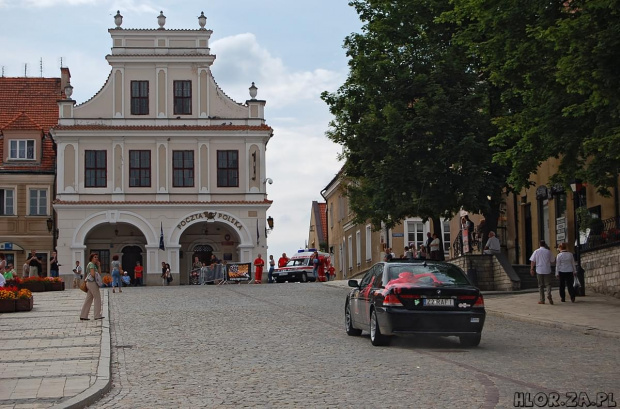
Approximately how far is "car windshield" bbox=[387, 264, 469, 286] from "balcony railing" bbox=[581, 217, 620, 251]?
11.7 m

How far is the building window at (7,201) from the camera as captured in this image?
5762 cm

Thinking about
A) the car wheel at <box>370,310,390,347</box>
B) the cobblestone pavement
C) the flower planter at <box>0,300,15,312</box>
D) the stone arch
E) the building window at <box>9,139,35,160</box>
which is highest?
the building window at <box>9,139,35,160</box>

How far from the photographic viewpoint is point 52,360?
15211 mm

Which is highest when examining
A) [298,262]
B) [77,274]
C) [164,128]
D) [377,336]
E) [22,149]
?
[164,128]

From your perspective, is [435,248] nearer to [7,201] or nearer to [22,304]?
[22,304]

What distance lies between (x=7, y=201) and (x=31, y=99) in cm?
934

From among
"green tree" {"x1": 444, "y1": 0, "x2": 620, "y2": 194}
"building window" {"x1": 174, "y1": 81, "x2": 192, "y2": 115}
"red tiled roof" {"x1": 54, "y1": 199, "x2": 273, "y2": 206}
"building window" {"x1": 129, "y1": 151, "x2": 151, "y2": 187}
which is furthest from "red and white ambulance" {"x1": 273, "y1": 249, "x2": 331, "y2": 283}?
"green tree" {"x1": 444, "y1": 0, "x2": 620, "y2": 194}

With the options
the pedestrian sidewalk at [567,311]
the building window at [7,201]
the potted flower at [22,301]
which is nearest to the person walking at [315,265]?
the building window at [7,201]

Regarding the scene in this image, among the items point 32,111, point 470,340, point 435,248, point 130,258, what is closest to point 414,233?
point 130,258

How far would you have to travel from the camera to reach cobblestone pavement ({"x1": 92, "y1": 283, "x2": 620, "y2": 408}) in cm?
1127

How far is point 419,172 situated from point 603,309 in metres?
9.55

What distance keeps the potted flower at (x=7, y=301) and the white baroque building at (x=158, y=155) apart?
28223mm

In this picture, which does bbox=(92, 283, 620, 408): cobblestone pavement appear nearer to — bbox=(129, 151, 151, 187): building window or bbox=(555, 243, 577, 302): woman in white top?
bbox=(555, 243, 577, 302): woman in white top

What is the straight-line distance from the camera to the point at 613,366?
13992 millimetres
